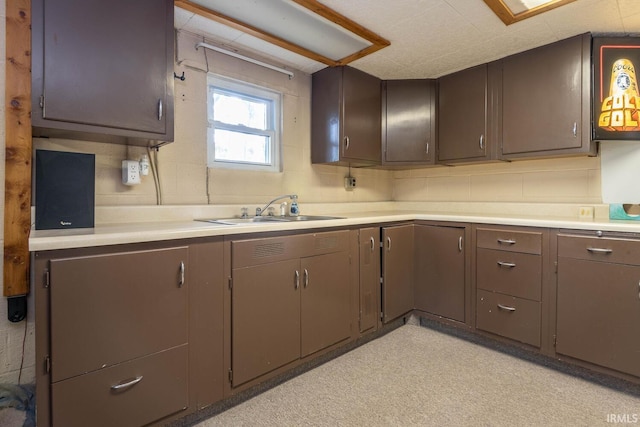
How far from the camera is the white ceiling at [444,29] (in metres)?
1.95

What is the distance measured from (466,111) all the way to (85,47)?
9.09 feet

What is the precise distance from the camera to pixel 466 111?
2.87m

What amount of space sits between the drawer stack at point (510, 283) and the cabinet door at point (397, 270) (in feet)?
1.77

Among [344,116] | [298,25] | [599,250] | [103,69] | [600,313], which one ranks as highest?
[298,25]

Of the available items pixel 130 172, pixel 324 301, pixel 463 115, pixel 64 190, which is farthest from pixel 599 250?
pixel 64 190

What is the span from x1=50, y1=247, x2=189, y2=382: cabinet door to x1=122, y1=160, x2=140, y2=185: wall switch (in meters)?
0.70

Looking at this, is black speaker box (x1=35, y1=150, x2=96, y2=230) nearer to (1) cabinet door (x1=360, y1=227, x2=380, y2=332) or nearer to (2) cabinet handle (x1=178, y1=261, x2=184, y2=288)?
(2) cabinet handle (x1=178, y1=261, x2=184, y2=288)

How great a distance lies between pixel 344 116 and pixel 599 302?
2170 mm

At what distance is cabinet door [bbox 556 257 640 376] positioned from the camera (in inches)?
71.6

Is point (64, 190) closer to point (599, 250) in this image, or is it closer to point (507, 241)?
point (507, 241)

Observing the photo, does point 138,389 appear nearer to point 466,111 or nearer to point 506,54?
point 466,111

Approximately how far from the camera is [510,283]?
2.30m

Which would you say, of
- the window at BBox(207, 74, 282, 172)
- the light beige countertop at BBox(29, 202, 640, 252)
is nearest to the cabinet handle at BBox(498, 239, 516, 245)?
the light beige countertop at BBox(29, 202, 640, 252)

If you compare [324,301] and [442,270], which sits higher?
[442,270]
